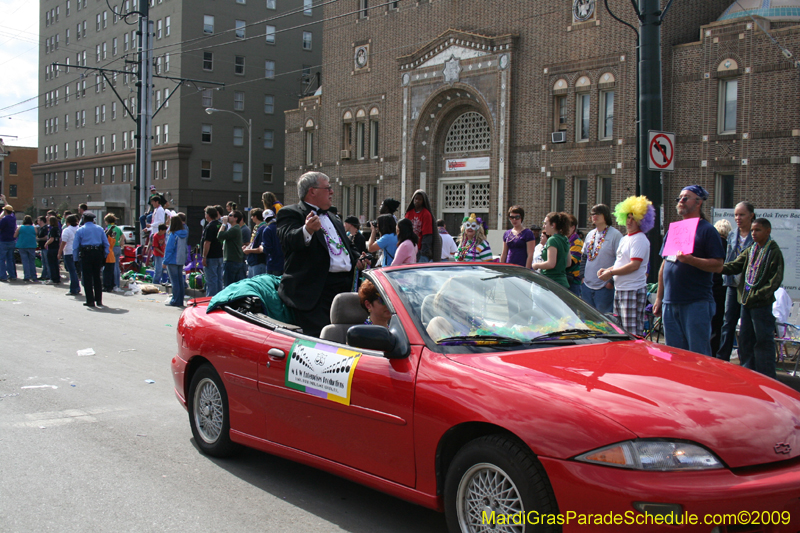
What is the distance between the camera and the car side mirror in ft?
11.9

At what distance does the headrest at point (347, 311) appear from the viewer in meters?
4.58

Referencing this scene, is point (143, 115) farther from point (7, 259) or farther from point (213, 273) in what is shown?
point (213, 273)

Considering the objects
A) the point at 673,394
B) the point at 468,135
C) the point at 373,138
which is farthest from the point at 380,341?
the point at 373,138

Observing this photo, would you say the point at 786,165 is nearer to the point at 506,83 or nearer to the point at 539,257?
the point at 506,83

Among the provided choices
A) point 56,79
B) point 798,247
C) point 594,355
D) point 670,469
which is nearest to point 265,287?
point 594,355

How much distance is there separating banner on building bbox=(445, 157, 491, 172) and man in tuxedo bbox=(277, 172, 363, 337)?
29709 millimetres

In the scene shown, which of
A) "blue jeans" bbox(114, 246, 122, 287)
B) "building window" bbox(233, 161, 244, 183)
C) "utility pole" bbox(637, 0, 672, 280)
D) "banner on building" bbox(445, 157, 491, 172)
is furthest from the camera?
"building window" bbox(233, 161, 244, 183)

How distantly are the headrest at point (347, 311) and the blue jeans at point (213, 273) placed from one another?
10098 millimetres

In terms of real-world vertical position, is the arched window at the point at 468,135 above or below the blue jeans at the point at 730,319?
above

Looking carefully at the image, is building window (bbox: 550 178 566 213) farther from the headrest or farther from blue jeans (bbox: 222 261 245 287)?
the headrest

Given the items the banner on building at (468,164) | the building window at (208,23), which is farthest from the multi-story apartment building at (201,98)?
the banner on building at (468,164)

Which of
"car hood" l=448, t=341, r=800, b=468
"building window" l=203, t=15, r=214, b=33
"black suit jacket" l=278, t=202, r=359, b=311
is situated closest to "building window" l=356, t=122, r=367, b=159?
"building window" l=203, t=15, r=214, b=33

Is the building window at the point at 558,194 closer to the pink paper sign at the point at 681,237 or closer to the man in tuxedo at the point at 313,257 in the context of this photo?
the pink paper sign at the point at 681,237

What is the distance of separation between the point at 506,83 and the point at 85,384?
2846cm
